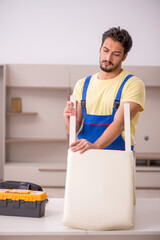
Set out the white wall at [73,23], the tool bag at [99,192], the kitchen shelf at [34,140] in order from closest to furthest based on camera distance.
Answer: the tool bag at [99,192]
the kitchen shelf at [34,140]
the white wall at [73,23]

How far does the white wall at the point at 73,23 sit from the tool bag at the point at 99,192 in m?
4.43

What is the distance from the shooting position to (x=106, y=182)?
1.23 metres

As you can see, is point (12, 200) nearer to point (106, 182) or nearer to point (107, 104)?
point (106, 182)

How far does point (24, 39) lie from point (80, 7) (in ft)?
3.60

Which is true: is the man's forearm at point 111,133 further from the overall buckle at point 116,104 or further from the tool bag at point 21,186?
the tool bag at point 21,186

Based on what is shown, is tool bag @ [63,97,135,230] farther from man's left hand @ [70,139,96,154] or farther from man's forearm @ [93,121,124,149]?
man's forearm @ [93,121,124,149]

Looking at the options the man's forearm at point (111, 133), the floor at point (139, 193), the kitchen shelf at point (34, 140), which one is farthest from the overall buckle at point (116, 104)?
the kitchen shelf at point (34, 140)

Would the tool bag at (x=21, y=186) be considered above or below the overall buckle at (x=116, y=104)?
below

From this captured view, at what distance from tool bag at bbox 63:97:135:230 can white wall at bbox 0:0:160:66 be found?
4.43 meters

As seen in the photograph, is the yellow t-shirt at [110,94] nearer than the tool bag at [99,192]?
No

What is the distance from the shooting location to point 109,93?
1.81 metres

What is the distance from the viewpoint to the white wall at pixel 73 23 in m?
5.48

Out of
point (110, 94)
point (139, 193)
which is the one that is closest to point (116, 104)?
point (110, 94)

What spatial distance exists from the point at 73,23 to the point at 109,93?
4000mm
